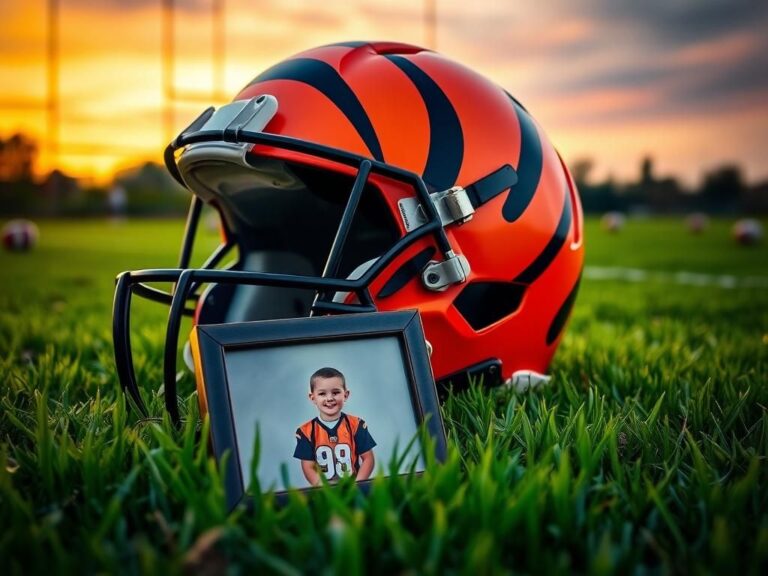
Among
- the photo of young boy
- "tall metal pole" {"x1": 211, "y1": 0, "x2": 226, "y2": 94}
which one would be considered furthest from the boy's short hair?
"tall metal pole" {"x1": 211, "y1": 0, "x2": 226, "y2": 94}

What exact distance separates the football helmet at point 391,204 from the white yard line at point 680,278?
12.6 feet

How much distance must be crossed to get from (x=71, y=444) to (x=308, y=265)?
75 cm

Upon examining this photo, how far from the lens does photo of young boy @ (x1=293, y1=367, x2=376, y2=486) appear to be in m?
1.18

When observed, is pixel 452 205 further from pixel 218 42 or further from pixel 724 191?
pixel 724 191

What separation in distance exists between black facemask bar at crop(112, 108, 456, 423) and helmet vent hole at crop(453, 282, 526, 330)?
131 millimetres

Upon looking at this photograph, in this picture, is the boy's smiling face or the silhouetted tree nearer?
the boy's smiling face

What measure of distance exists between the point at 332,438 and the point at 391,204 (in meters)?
0.49

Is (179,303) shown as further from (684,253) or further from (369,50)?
(684,253)

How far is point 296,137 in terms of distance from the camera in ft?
4.80

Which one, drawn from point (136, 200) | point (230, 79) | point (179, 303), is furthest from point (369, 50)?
point (136, 200)

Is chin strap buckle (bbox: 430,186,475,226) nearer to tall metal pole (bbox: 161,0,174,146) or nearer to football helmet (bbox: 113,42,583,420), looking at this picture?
football helmet (bbox: 113,42,583,420)

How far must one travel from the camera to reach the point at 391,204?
1.46 metres

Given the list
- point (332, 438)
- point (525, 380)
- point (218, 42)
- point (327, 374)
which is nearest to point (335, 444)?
point (332, 438)

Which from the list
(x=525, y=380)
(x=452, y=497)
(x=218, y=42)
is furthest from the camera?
(x=218, y=42)
